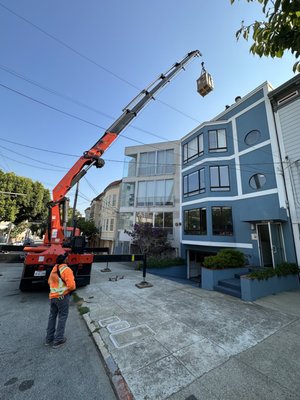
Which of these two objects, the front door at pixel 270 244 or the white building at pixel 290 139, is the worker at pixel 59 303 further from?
the white building at pixel 290 139

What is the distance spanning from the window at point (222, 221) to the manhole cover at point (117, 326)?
927cm

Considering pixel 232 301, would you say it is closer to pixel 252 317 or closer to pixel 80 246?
pixel 252 317

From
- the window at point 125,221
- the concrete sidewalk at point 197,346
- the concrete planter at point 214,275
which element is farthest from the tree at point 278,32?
the window at point 125,221

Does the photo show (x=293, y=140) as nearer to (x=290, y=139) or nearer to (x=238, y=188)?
(x=290, y=139)

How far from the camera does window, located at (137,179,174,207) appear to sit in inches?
688

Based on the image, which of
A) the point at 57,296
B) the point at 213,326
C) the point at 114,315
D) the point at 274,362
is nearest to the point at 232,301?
the point at 213,326

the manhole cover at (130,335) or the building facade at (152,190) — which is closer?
the manhole cover at (130,335)

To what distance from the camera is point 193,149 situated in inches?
591

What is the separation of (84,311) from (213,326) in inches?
129

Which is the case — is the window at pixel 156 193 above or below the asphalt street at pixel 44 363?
above

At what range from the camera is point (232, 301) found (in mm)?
6035

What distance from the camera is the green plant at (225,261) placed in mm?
7996

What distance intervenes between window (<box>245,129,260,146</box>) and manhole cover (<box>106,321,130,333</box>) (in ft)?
38.7

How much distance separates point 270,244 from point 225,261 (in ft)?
10.4
